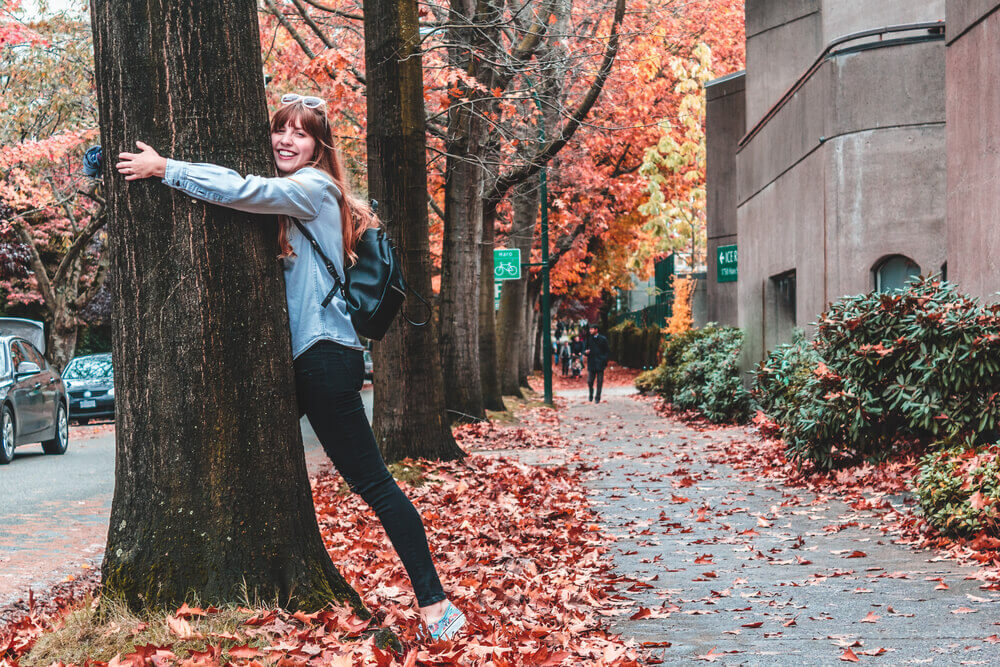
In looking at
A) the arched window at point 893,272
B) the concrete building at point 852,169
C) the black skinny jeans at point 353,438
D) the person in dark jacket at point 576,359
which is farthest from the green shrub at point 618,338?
the black skinny jeans at point 353,438

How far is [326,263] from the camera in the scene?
434cm

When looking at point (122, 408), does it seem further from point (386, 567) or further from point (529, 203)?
point (529, 203)

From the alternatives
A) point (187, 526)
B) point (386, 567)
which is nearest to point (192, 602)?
point (187, 526)

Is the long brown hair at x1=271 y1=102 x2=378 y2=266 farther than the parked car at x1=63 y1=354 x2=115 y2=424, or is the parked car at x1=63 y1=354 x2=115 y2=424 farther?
the parked car at x1=63 y1=354 x2=115 y2=424

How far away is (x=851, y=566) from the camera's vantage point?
6.87 m

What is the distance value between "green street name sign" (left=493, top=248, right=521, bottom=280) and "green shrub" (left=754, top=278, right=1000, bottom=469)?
11.9 metres

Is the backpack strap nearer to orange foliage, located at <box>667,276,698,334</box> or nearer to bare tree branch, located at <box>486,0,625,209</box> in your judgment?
bare tree branch, located at <box>486,0,625,209</box>

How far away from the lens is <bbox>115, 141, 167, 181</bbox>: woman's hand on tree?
405 centimetres

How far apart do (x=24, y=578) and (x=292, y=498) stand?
423cm

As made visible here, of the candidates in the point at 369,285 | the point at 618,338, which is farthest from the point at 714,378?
the point at 618,338

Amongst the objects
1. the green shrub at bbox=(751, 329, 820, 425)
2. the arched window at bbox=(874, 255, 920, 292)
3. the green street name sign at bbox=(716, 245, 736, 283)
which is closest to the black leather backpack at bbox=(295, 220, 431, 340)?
the green shrub at bbox=(751, 329, 820, 425)

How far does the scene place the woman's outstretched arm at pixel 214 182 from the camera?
4023 mm

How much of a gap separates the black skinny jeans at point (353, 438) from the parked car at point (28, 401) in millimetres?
12019

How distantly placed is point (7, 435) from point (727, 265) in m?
14.6
